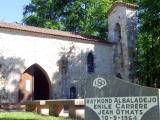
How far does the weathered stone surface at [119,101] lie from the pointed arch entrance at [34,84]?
16.7m

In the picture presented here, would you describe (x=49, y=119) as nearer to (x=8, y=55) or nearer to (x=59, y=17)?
(x=8, y=55)

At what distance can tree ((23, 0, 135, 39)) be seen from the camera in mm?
39031

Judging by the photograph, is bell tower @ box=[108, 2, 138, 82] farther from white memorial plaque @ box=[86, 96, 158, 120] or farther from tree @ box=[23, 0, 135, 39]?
white memorial plaque @ box=[86, 96, 158, 120]

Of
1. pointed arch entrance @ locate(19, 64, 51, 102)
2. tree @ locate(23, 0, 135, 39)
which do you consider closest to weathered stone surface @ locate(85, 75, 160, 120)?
pointed arch entrance @ locate(19, 64, 51, 102)

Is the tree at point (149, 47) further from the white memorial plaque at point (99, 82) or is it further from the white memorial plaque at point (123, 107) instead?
the white memorial plaque at point (123, 107)

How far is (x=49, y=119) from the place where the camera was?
13.9 meters

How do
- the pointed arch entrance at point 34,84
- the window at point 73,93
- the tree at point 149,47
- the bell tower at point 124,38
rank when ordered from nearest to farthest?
the pointed arch entrance at point 34,84
the window at point 73,93
the tree at point 149,47
the bell tower at point 124,38

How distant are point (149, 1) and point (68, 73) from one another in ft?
24.6

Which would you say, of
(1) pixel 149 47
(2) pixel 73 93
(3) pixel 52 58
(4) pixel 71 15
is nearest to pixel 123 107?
(3) pixel 52 58

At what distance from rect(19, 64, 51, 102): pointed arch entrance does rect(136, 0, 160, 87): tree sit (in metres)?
6.59

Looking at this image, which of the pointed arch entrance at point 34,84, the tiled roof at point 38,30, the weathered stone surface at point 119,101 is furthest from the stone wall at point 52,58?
the weathered stone surface at point 119,101

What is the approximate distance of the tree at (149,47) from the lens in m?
26.3

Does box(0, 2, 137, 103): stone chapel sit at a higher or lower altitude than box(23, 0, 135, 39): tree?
lower

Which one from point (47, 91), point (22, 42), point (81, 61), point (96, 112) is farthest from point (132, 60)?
point (96, 112)
